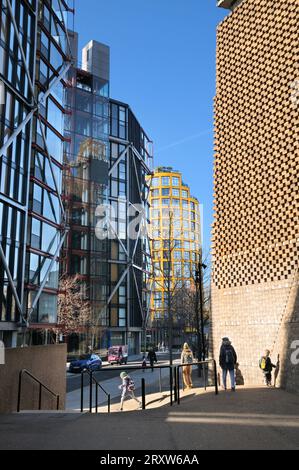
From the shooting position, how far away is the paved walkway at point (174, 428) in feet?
18.2

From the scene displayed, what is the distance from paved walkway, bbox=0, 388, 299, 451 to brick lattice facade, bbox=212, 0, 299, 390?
9.80 feet

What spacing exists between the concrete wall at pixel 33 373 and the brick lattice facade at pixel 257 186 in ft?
16.2

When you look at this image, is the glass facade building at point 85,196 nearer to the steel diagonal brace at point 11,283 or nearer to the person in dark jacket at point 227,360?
the steel diagonal brace at point 11,283

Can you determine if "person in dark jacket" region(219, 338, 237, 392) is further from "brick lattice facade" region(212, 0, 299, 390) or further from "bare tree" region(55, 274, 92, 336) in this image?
"bare tree" region(55, 274, 92, 336)

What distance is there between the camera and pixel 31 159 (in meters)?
34.6

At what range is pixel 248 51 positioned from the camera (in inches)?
575

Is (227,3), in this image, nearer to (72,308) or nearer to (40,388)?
(40,388)

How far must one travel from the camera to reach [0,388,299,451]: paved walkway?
18.2 feet

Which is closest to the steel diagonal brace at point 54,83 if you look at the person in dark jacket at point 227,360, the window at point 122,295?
the window at point 122,295

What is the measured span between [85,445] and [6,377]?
4.90m

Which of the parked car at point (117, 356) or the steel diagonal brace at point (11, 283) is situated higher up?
the steel diagonal brace at point (11, 283)

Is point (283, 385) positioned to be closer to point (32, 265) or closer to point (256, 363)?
point (256, 363)

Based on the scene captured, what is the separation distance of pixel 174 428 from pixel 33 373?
6.30 meters

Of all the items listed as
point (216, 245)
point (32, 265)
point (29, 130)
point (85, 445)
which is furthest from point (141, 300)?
point (85, 445)
